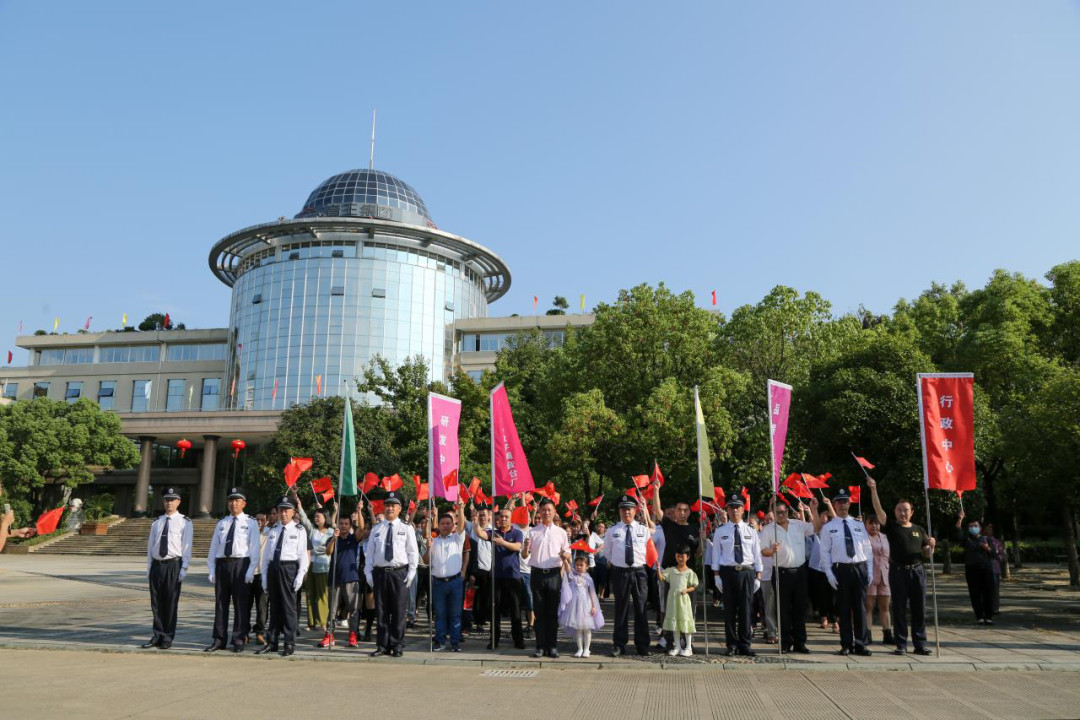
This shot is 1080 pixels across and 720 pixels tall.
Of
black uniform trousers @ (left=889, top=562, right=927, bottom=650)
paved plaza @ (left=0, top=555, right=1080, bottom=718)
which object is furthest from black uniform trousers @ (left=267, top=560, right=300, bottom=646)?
black uniform trousers @ (left=889, top=562, right=927, bottom=650)

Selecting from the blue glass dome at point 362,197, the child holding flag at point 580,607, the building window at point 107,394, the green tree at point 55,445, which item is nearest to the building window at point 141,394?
the building window at point 107,394

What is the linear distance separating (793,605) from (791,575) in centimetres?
41

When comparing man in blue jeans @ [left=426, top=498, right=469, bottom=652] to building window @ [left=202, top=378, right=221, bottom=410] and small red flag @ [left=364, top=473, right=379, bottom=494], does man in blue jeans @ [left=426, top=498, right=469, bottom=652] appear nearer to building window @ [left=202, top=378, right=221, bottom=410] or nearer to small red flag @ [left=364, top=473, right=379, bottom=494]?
small red flag @ [left=364, top=473, right=379, bottom=494]

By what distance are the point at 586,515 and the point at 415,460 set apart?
23.1ft

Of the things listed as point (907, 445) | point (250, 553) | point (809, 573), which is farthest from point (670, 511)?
point (907, 445)

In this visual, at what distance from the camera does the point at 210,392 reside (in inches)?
2736

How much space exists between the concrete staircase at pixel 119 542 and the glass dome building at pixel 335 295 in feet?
54.8

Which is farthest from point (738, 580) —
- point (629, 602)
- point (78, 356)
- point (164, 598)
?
point (78, 356)

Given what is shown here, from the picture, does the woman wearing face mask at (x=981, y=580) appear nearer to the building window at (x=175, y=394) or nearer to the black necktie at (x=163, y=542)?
the black necktie at (x=163, y=542)

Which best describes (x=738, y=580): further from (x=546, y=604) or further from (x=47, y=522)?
(x=47, y=522)

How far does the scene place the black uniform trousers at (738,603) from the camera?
9.96 metres

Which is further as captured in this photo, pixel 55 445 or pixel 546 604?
pixel 55 445

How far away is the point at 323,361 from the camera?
197ft

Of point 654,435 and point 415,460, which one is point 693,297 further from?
point 415,460
